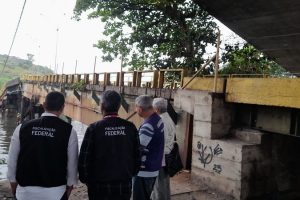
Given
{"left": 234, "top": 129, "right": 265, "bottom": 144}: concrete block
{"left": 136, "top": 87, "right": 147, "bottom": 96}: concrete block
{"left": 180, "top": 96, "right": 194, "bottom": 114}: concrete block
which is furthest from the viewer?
{"left": 136, "top": 87, "right": 147, "bottom": 96}: concrete block

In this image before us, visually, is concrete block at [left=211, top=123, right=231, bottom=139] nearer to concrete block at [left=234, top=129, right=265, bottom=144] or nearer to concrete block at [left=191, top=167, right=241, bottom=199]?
concrete block at [left=234, top=129, right=265, bottom=144]

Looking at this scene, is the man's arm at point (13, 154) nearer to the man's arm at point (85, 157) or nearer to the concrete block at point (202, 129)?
the man's arm at point (85, 157)

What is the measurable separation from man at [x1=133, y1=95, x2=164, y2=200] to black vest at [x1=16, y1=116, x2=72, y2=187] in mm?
1371

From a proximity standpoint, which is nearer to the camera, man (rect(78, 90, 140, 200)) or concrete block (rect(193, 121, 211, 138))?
man (rect(78, 90, 140, 200))

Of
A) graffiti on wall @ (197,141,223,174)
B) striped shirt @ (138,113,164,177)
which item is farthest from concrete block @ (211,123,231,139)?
striped shirt @ (138,113,164,177)

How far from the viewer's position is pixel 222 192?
764cm

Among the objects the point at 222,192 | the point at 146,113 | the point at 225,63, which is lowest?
the point at 222,192

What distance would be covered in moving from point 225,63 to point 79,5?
9.34m

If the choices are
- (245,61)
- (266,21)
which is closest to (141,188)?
(266,21)

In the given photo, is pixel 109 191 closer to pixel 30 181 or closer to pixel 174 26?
pixel 30 181

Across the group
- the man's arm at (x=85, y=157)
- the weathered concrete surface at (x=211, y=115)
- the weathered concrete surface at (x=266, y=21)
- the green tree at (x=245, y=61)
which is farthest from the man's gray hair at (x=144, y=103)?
the green tree at (x=245, y=61)

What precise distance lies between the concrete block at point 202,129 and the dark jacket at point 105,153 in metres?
4.85

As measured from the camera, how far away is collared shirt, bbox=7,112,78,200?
3.35 meters

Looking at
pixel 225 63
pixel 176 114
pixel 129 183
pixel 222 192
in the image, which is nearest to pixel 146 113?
pixel 129 183
